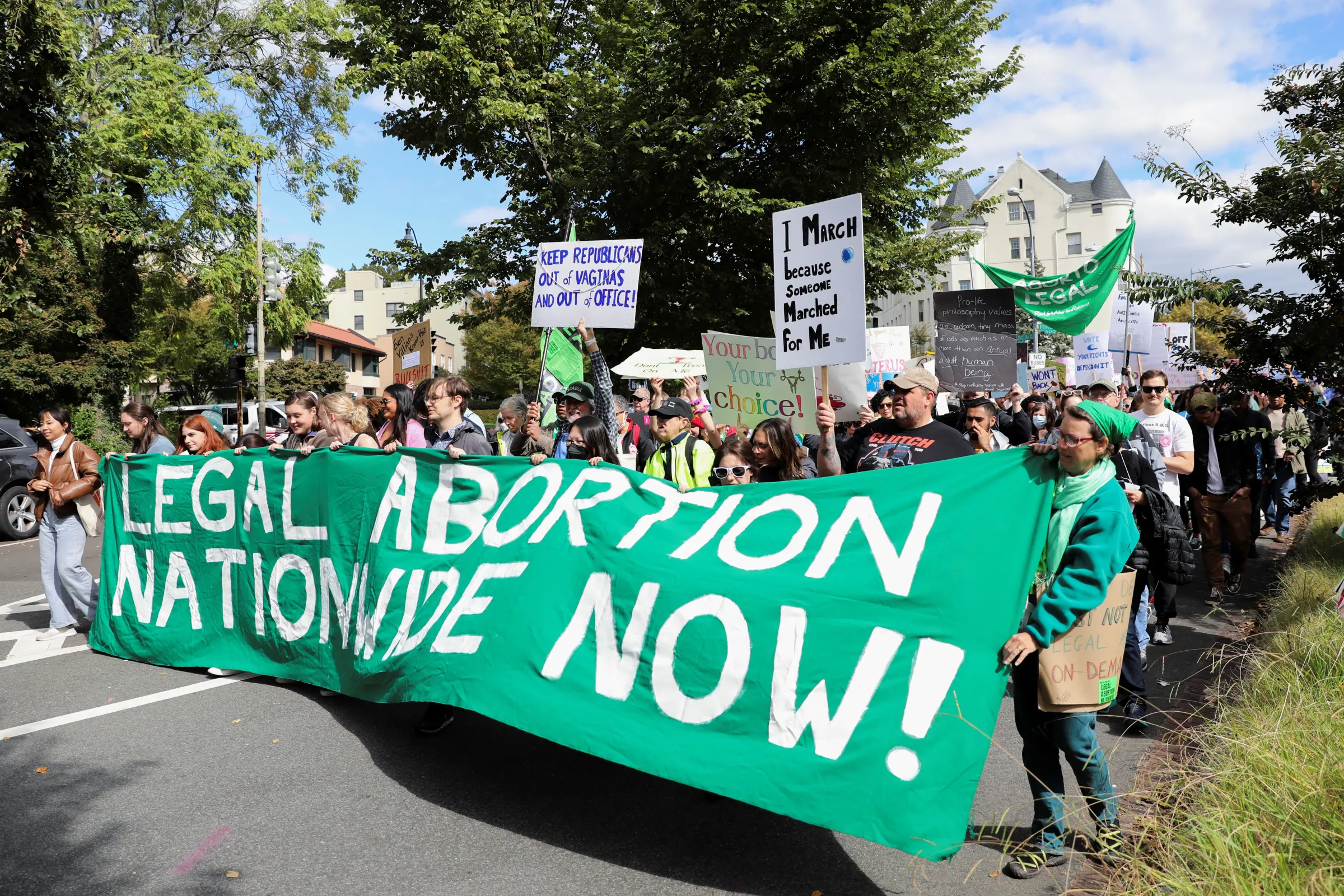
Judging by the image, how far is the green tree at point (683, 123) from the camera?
53.9 feet

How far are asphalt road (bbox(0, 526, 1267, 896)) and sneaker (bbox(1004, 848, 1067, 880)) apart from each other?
0.04 meters

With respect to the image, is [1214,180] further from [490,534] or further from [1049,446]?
[490,534]

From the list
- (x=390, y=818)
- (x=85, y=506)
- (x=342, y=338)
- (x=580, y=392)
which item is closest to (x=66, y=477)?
(x=85, y=506)

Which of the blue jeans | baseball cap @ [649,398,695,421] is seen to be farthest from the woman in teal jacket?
the blue jeans

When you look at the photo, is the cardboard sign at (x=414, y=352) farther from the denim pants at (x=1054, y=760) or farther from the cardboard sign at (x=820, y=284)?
the denim pants at (x=1054, y=760)

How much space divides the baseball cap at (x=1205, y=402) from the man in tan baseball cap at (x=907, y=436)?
4883 mm

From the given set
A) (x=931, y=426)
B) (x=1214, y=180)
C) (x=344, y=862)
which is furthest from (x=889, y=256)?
(x=344, y=862)

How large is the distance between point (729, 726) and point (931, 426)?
7.02 feet

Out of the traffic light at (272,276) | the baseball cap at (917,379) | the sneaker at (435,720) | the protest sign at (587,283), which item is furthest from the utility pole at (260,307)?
the baseball cap at (917,379)

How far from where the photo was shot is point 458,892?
340 centimetres

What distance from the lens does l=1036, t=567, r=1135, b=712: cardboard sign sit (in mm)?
3365

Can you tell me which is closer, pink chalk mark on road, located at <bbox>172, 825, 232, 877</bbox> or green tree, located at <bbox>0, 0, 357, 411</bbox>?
pink chalk mark on road, located at <bbox>172, 825, 232, 877</bbox>

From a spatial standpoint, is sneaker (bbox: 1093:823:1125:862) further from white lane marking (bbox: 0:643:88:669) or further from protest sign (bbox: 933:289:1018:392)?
protest sign (bbox: 933:289:1018:392)

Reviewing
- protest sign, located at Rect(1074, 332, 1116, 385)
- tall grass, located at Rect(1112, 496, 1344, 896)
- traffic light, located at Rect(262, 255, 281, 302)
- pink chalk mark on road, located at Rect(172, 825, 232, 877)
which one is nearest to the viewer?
tall grass, located at Rect(1112, 496, 1344, 896)
